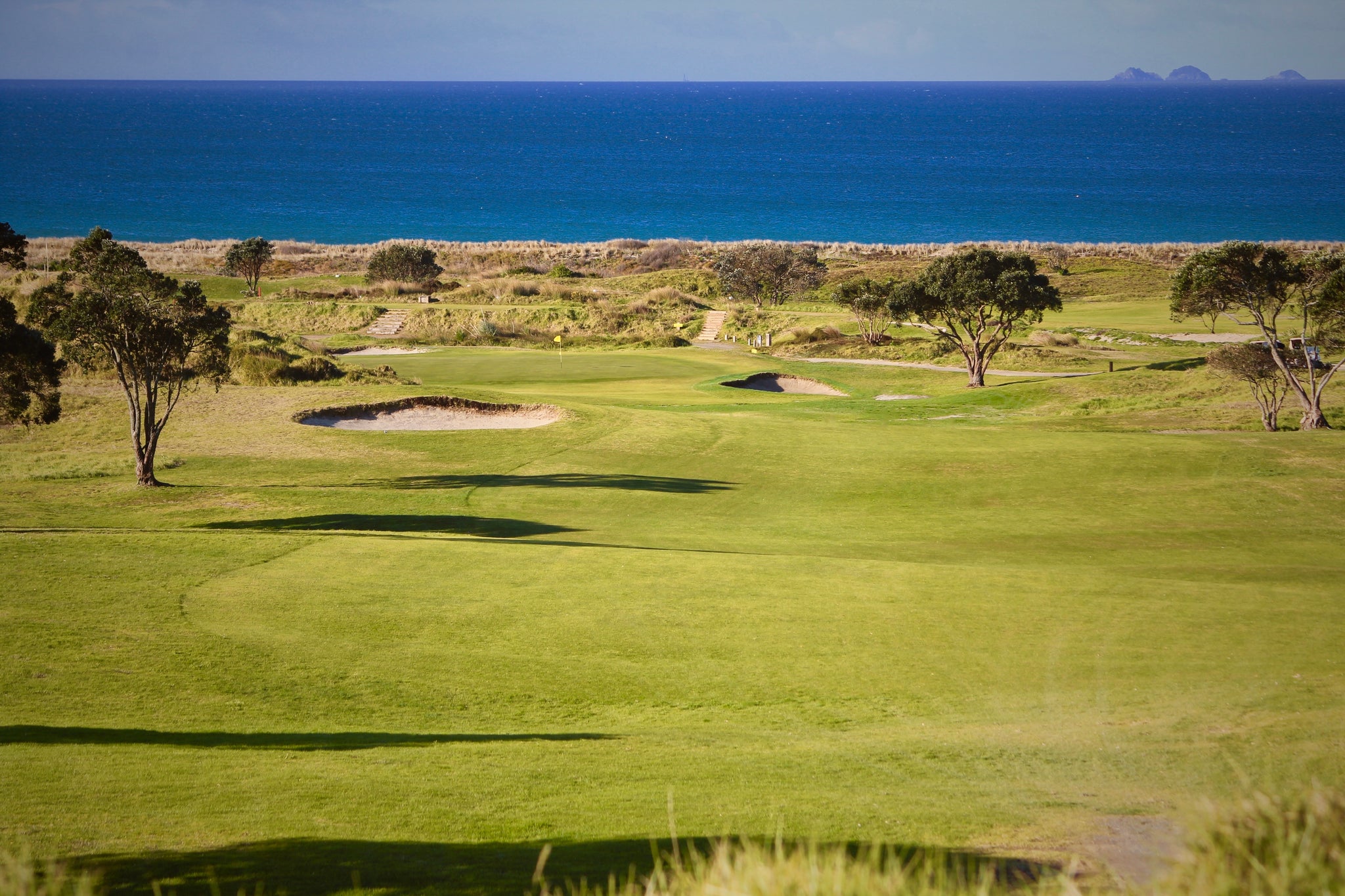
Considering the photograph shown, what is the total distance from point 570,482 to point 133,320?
10173 millimetres

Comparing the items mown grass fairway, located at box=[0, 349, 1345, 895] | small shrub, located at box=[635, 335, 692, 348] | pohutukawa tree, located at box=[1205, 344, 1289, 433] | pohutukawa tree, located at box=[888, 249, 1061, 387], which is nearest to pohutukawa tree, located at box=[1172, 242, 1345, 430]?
pohutukawa tree, located at box=[1205, 344, 1289, 433]

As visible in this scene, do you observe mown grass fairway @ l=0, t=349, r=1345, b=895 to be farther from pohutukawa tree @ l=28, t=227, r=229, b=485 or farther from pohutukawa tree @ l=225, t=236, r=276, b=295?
pohutukawa tree @ l=225, t=236, r=276, b=295

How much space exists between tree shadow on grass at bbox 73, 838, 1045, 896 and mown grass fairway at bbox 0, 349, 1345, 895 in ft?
0.14

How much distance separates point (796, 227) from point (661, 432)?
12196 cm

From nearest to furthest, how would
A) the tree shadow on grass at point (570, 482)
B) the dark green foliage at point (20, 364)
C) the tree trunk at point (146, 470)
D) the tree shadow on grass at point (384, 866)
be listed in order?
the tree shadow on grass at point (384, 866)
the dark green foliage at point (20, 364)
the tree trunk at point (146, 470)
the tree shadow on grass at point (570, 482)

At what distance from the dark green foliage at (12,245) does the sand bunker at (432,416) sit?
39.3ft

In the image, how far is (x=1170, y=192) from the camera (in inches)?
6540

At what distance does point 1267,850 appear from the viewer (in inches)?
137

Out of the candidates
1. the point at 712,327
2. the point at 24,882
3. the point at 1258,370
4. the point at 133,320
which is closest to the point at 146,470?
the point at 133,320

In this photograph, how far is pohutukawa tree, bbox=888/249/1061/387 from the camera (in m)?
43.4

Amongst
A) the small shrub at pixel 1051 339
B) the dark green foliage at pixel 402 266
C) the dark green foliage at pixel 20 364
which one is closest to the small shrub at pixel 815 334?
the small shrub at pixel 1051 339

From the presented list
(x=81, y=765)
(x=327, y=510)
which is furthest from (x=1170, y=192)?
(x=81, y=765)

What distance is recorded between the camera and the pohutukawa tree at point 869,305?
176ft

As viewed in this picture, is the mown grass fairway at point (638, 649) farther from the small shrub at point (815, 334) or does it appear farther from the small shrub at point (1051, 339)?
the small shrub at point (815, 334)
